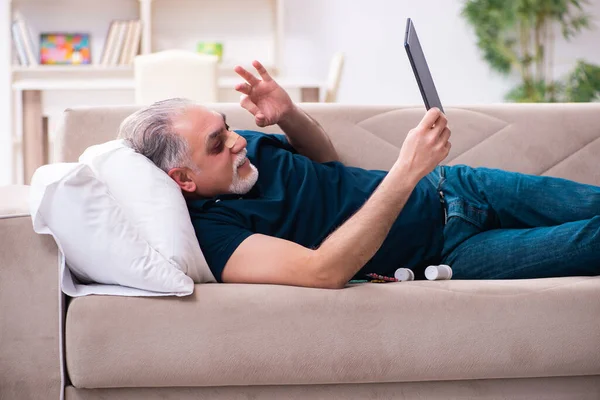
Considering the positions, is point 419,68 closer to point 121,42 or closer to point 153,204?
point 153,204

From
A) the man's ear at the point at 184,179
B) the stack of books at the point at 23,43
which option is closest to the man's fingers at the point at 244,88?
the man's ear at the point at 184,179

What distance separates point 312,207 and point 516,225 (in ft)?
1.70

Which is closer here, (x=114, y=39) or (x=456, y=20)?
(x=114, y=39)

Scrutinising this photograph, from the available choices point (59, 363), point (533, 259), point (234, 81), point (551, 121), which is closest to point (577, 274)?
point (533, 259)

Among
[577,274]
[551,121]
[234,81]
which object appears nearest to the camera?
[577,274]

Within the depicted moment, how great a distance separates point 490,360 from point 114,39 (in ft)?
13.5

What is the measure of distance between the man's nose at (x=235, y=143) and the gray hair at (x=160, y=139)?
96 mm

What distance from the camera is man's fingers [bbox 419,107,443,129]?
1.57 m

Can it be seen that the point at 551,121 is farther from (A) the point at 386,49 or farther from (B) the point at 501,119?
(A) the point at 386,49

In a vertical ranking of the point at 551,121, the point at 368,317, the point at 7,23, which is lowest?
the point at 368,317

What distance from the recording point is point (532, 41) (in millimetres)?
5445

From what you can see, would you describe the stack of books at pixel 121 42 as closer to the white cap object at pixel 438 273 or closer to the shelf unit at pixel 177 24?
the shelf unit at pixel 177 24

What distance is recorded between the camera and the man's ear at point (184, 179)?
67.7 inches

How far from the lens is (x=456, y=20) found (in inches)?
216
